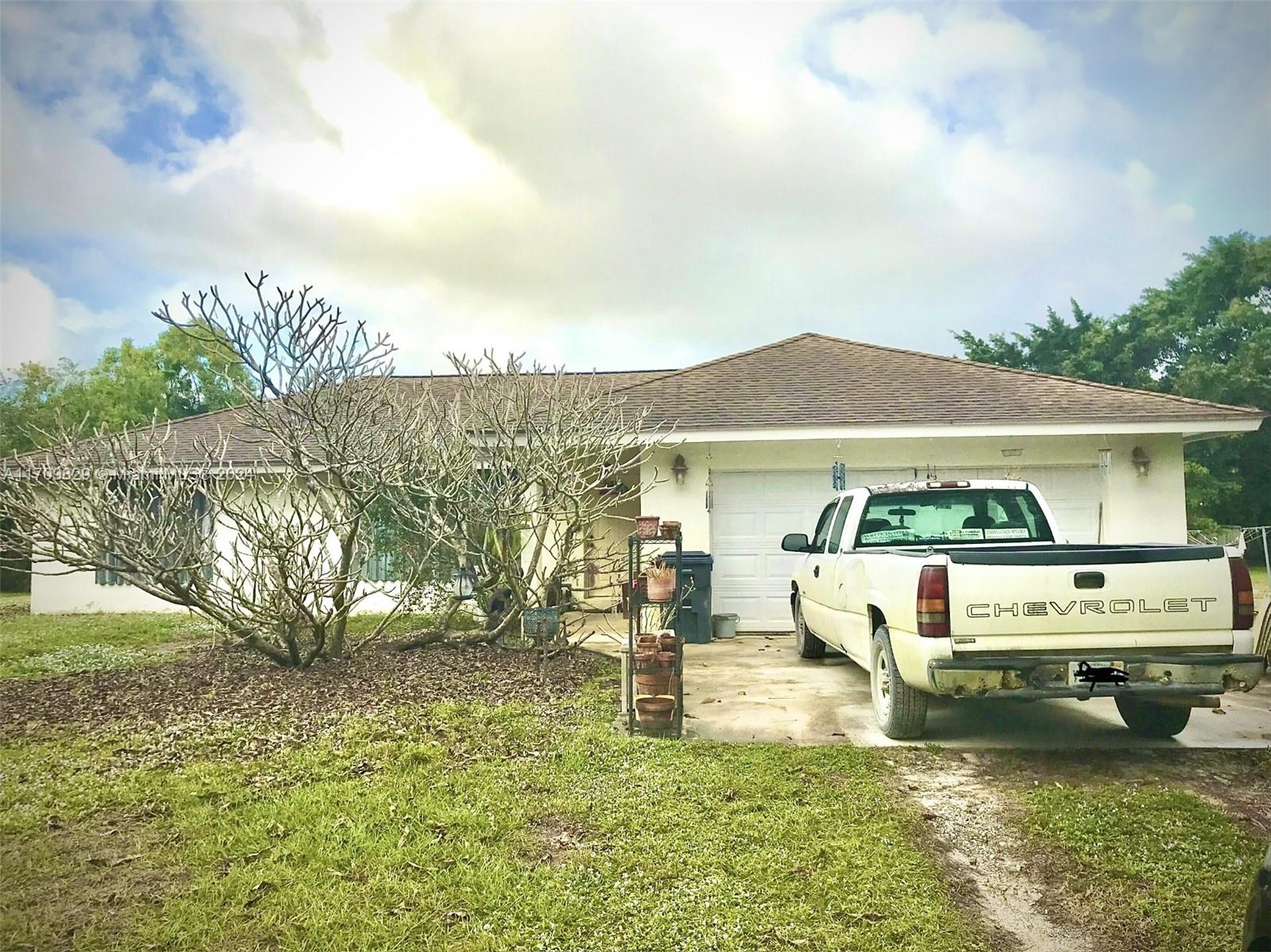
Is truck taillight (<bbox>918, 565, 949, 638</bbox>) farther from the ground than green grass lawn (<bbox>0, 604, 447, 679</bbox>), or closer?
farther from the ground

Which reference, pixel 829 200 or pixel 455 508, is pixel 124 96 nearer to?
pixel 455 508

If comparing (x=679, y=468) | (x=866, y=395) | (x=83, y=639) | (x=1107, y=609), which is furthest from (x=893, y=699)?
(x=83, y=639)

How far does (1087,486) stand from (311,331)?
991 cm

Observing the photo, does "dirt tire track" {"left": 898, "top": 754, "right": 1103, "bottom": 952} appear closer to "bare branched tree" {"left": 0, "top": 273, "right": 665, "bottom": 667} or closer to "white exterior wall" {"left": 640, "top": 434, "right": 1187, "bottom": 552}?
"bare branched tree" {"left": 0, "top": 273, "right": 665, "bottom": 667}

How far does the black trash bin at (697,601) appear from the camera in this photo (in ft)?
34.1

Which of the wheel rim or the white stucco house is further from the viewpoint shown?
the white stucco house

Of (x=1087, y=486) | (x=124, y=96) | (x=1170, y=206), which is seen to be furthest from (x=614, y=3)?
(x=1170, y=206)

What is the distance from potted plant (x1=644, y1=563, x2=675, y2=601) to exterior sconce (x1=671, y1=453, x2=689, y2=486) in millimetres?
3570

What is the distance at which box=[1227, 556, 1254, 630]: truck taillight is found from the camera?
475 cm

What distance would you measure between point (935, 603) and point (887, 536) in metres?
2.35

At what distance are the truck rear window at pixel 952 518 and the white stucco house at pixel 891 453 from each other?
3585mm

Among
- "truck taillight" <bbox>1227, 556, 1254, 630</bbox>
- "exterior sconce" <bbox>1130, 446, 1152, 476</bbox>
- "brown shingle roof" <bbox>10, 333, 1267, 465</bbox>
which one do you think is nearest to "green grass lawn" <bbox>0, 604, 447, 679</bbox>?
"brown shingle roof" <bbox>10, 333, 1267, 465</bbox>

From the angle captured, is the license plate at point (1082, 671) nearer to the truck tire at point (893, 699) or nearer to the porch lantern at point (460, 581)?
the truck tire at point (893, 699)

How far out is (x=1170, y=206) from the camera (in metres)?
27.8
